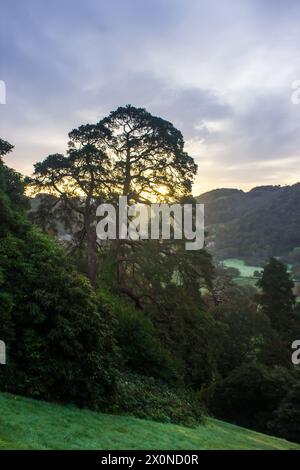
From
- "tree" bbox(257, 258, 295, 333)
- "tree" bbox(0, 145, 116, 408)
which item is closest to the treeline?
"tree" bbox(0, 145, 116, 408)

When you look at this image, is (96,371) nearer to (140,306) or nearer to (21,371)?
(21,371)

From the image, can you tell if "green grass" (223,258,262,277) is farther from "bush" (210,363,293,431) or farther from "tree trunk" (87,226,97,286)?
"tree trunk" (87,226,97,286)

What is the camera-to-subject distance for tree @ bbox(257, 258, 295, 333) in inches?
1953

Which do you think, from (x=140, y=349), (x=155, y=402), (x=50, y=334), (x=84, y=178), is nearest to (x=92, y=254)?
(x=84, y=178)

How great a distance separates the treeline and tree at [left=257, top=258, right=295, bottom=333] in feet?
25.7

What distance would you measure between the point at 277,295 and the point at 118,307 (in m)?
32.1

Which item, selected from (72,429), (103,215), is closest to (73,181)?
(103,215)

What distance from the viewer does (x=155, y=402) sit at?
58.0ft

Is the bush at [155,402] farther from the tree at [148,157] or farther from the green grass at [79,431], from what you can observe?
the tree at [148,157]

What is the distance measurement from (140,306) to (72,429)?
53.7ft

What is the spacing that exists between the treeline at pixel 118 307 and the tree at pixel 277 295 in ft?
25.7

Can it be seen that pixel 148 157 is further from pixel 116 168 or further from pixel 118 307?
pixel 118 307

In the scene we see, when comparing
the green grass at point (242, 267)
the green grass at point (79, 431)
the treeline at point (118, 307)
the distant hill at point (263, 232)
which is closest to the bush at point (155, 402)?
the treeline at point (118, 307)

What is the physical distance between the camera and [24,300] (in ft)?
47.0
